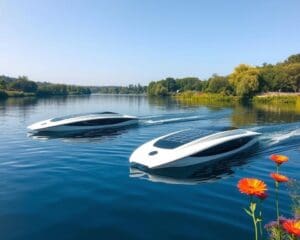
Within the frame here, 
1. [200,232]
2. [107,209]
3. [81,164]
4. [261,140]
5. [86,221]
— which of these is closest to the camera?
[200,232]

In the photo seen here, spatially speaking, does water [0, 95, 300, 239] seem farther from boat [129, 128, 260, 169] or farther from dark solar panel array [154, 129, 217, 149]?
dark solar panel array [154, 129, 217, 149]

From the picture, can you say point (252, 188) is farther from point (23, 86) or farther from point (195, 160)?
point (23, 86)

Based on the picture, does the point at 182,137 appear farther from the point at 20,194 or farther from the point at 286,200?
the point at 20,194

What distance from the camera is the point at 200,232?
970 cm

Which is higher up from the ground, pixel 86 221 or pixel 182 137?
pixel 182 137

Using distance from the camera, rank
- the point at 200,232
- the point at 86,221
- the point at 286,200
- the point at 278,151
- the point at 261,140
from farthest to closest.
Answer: the point at 261,140 < the point at 278,151 < the point at 286,200 < the point at 86,221 < the point at 200,232

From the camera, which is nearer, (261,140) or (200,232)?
(200,232)

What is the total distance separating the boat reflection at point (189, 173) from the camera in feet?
49.4

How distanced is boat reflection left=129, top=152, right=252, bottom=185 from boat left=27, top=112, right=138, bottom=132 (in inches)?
542

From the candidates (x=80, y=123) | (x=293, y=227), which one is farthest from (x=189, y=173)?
(x=80, y=123)

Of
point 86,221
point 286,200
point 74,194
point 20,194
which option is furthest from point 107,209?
point 286,200

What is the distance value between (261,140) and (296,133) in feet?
18.6

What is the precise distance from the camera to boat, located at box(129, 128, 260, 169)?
53.3 feet

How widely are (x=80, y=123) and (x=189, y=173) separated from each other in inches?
636
